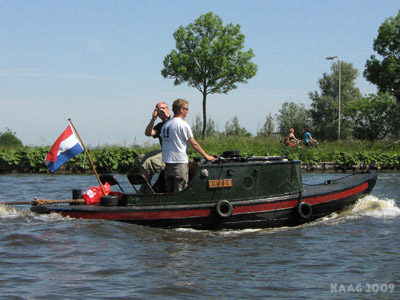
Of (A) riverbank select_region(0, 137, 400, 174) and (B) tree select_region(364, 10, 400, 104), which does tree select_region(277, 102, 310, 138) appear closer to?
(B) tree select_region(364, 10, 400, 104)

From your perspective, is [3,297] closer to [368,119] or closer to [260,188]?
[260,188]

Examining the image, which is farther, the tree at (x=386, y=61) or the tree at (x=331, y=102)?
the tree at (x=331, y=102)

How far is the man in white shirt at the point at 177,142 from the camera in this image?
931cm

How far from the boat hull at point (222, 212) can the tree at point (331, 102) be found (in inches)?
1823

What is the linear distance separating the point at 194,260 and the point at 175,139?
2.22 meters

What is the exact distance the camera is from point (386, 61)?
41.8m

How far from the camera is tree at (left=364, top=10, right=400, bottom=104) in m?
41.5

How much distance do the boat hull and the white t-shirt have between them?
32.0 inches

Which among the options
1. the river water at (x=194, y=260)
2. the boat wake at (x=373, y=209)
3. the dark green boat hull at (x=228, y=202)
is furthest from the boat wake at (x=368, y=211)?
the dark green boat hull at (x=228, y=202)

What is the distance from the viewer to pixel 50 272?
7066mm

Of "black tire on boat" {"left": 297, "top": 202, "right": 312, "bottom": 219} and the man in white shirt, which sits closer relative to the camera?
the man in white shirt

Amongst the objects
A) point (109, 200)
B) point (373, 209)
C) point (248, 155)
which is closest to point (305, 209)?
point (373, 209)

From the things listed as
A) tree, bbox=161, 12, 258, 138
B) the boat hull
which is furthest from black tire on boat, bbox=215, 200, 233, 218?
tree, bbox=161, 12, 258, 138

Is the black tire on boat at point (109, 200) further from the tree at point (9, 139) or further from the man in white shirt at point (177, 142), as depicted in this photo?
the tree at point (9, 139)
